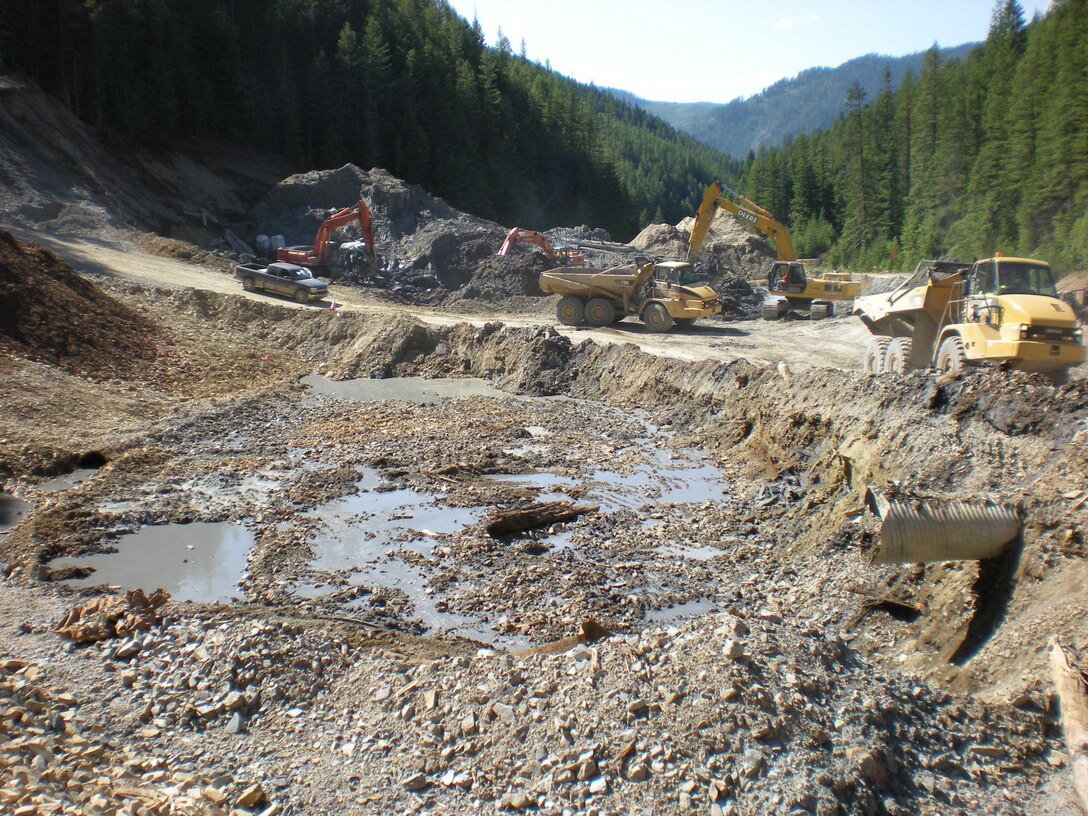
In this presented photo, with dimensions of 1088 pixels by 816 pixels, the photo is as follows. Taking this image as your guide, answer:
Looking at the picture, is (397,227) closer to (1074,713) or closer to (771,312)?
(771,312)

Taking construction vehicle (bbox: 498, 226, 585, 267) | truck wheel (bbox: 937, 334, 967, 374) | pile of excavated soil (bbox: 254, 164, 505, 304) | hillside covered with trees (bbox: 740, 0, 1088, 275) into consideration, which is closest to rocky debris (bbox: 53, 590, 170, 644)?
truck wheel (bbox: 937, 334, 967, 374)

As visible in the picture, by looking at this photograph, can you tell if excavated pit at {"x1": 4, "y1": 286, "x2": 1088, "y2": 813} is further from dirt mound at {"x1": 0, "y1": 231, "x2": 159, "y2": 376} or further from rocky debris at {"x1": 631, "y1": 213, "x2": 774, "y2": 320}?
rocky debris at {"x1": 631, "y1": 213, "x2": 774, "y2": 320}

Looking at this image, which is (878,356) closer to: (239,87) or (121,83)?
(121,83)

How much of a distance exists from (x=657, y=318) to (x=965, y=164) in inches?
1739

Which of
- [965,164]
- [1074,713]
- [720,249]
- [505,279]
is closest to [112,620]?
[1074,713]

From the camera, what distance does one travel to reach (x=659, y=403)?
703 inches

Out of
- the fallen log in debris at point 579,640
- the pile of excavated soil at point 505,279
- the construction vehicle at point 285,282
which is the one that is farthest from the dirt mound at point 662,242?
the fallen log in debris at point 579,640

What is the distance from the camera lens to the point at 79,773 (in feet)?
17.2

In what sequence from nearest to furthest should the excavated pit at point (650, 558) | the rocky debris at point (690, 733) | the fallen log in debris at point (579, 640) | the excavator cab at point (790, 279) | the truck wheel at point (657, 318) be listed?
1. the rocky debris at point (690, 733)
2. the excavated pit at point (650, 558)
3. the fallen log in debris at point (579, 640)
4. the truck wheel at point (657, 318)
5. the excavator cab at point (790, 279)

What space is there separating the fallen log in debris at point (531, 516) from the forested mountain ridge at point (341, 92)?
37.6m

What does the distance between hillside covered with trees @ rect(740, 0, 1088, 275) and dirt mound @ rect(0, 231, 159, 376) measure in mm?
34771

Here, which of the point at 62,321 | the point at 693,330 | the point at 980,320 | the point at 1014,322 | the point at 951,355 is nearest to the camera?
the point at 1014,322

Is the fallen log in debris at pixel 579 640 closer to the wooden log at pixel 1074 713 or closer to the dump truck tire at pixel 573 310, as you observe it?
the wooden log at pixel 1074 713

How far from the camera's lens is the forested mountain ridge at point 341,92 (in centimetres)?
4053
